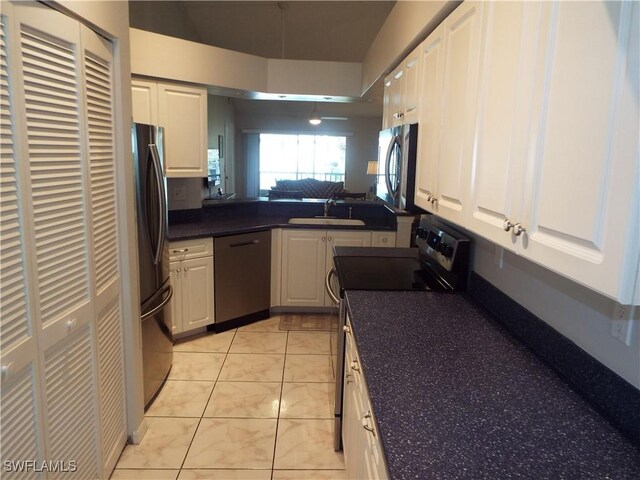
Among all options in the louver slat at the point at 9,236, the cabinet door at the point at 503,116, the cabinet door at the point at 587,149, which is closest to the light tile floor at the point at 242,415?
the louver slat at the point at 9,236

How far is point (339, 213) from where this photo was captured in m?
4.41

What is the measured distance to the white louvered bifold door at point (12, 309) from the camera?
3.99ft

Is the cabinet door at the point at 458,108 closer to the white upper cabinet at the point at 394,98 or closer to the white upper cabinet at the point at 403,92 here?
the white upper cabinet at the point at 403,92

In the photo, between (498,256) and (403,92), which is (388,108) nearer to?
(403,92)

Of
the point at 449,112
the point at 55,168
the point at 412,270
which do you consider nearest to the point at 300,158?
the point at 412,270

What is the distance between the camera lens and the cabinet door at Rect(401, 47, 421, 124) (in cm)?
207

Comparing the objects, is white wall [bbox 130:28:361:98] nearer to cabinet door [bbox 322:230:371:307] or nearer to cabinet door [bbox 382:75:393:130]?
cabinet door [bbox 382:75:393:130]

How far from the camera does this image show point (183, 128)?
343cm

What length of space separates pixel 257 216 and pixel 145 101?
146cm

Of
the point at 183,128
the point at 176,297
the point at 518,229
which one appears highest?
the point at 183,128

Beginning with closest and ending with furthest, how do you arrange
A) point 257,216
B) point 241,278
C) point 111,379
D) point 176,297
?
point 111,379 < point 176,297 < point 241,278 < point 257,216

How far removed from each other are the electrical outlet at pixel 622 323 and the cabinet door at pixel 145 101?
3.15 m

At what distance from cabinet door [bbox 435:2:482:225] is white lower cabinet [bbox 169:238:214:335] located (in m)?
2.10

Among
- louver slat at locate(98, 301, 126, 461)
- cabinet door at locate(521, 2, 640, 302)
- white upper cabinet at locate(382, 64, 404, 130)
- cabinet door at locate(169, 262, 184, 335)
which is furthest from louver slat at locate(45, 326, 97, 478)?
white upper cabinet at locate(382, 64, 404, 130)
